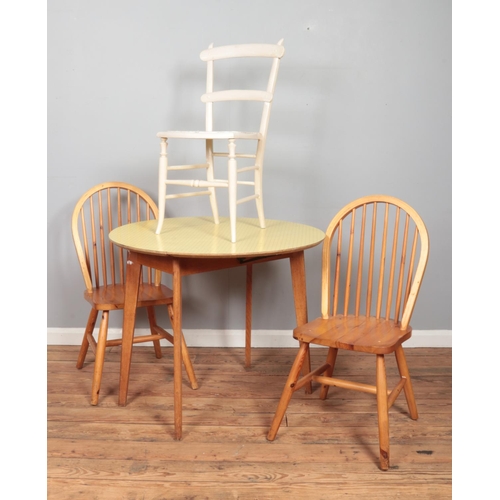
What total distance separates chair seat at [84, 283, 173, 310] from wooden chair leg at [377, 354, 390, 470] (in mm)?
1057

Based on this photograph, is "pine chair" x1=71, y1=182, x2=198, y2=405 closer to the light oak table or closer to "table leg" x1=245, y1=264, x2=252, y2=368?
the light oak table

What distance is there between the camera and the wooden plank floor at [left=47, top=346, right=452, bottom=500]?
6.48 ft

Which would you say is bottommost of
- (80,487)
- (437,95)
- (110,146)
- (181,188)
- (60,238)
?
(80,487)

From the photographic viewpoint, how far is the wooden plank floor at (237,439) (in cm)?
198

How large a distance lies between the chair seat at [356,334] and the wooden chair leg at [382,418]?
0.07 metres

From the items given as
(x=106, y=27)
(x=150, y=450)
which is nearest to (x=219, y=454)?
(x=150, y=450)

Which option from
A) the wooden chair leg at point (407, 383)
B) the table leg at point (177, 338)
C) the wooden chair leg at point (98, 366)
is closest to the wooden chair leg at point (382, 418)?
the wooden chair leg at point (407, 383)

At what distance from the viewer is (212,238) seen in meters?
2.43

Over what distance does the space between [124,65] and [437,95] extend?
67.7 inches

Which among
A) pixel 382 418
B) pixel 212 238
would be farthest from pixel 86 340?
pixel 382 418

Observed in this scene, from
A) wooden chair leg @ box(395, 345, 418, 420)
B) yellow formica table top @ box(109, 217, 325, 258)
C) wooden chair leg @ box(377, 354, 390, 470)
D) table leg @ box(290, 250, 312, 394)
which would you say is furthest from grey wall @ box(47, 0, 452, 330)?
wooden chair leg @ box(377, 354, 390, 470)

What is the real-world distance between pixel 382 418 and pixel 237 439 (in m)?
0.58

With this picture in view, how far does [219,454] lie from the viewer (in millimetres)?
2186
